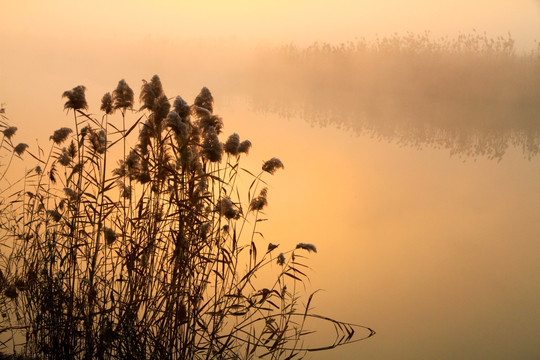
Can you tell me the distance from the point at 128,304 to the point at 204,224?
422 mm

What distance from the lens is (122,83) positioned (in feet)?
8.50

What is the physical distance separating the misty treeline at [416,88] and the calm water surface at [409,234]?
2.51 ft

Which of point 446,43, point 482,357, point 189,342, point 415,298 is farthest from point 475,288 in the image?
point 446,43

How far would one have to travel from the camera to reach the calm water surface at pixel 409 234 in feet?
16.3

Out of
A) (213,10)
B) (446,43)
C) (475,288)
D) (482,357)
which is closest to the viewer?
(482,357)

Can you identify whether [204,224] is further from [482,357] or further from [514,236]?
[514,236]

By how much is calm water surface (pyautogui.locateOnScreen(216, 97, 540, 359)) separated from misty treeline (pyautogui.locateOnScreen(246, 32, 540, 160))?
0.77 metres

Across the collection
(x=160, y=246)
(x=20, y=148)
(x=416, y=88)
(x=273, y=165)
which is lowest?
(x=160, y=246)

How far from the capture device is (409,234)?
7.19 metres

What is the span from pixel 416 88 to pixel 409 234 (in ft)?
22.9

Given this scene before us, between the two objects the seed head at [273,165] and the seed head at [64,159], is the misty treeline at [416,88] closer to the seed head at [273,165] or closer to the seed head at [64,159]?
the seed head at [64,159]

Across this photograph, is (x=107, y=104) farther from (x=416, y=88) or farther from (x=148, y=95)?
(x=416, y=88)

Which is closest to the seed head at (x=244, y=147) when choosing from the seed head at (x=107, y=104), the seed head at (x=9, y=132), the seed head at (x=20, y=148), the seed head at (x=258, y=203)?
the seed head at (x=258, y=203)

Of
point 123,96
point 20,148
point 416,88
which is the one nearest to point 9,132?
point 20,148
